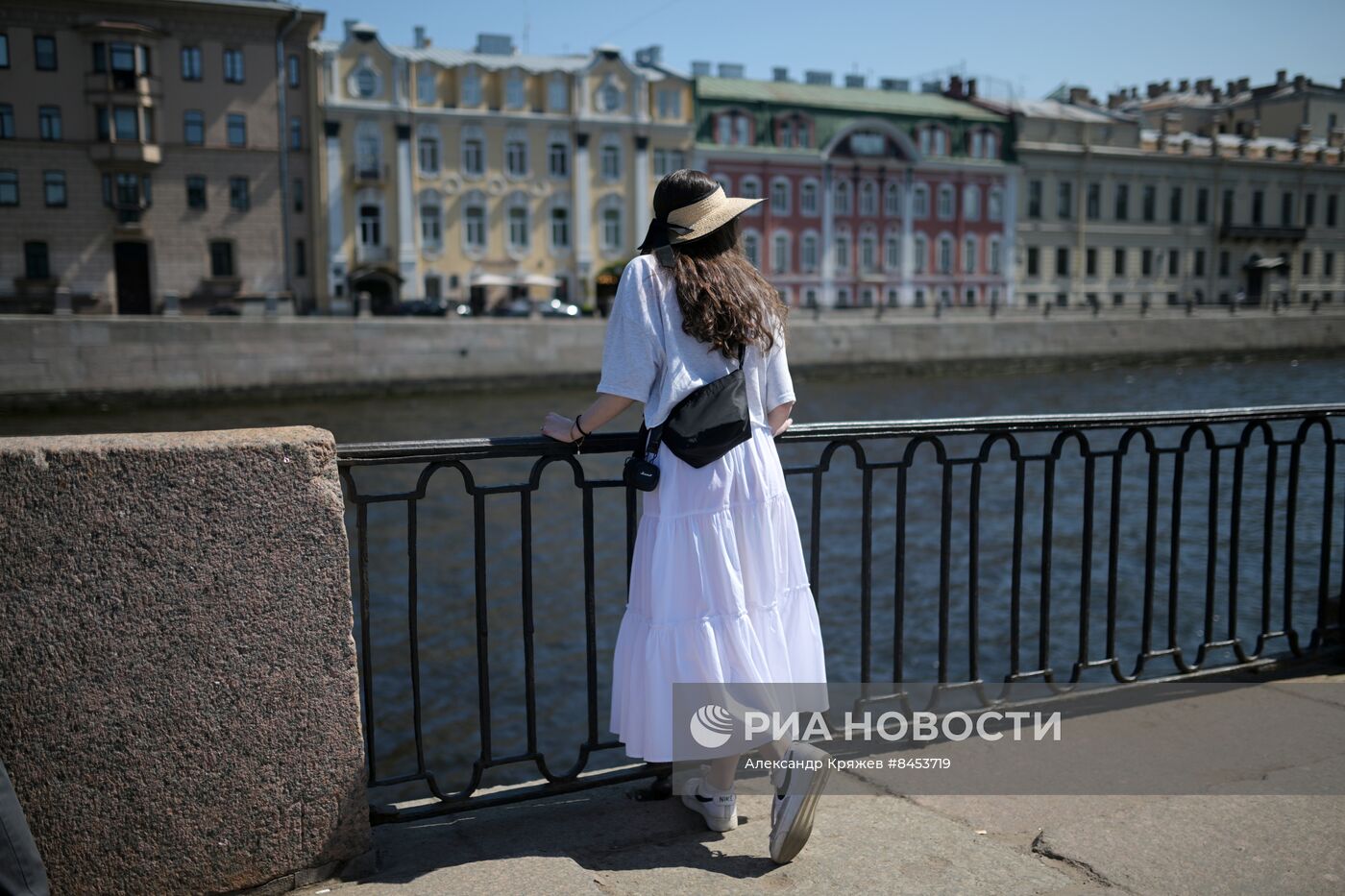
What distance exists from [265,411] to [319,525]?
2773cm

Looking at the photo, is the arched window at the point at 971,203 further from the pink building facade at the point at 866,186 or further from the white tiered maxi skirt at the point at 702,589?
the white tiered maxi skirt at the point at 702,589

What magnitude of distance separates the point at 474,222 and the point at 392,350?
17136 mm

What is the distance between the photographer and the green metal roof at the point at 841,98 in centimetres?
5306

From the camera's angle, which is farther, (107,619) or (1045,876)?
(1045,876)

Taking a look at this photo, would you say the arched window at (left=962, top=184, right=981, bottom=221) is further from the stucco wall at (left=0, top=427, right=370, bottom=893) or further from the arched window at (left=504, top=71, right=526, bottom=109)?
the stucco wall at (left=0, top=427, right=370, bottom=893)

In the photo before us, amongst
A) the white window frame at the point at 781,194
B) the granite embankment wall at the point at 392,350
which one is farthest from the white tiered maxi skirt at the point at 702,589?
the white window frame at the point at 781,194

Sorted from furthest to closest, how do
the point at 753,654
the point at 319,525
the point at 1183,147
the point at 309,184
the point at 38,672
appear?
the point at 1183,147
the point at 309,184
the point at 753,654
the point at 319,525
the point at 38,672

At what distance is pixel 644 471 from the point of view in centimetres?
276

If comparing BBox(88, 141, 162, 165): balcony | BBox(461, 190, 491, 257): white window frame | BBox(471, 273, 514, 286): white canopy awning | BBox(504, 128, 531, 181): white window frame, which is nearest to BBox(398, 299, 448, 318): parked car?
BBox(471, 273, 514, 286): white canopy awning

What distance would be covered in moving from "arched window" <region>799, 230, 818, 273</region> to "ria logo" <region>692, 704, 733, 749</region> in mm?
52165

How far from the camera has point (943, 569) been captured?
12.9 feet

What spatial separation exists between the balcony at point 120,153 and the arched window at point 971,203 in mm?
35582

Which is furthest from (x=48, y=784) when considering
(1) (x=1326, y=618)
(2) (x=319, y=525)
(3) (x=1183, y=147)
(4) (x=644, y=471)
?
(3) (x=1183, y=147)

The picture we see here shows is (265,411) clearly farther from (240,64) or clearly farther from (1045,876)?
(1045,876)
